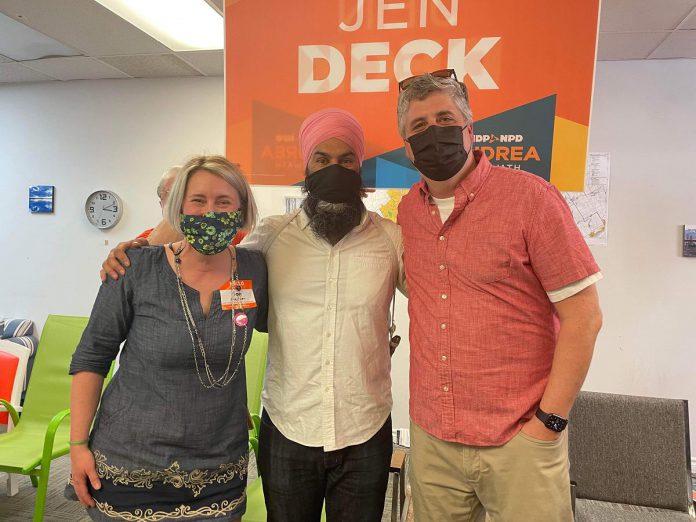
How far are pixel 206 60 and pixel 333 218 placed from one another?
3.08 metres

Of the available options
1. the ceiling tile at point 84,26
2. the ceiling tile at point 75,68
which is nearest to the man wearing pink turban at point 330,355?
the ceiling tile at point 84,26

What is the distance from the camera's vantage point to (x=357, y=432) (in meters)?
1.39

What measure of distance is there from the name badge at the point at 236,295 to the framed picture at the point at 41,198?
4277mm

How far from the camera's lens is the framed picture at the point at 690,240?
361 cm

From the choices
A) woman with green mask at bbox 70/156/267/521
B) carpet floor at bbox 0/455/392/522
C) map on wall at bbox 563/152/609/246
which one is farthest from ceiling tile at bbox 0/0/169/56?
map on wall at bbox 563/152/609/246

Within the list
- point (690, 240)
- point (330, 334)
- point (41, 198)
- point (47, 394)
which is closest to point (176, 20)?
point (41, 198)

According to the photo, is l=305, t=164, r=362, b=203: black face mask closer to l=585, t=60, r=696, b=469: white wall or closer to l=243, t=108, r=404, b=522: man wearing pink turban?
l=243, t=108, r=404, b=522: man wearing pink turban

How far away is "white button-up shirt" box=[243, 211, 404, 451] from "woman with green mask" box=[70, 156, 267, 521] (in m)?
0.13

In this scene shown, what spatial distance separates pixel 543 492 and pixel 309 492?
68 centimetres

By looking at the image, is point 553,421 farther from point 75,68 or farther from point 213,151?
point 75,68

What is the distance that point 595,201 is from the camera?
3.71m

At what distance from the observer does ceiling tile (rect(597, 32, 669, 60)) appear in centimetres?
321

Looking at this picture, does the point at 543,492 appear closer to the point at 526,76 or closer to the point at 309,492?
the point at 309,492

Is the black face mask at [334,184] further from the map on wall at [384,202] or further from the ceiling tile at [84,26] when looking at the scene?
the ceiling tile at [84,26]
